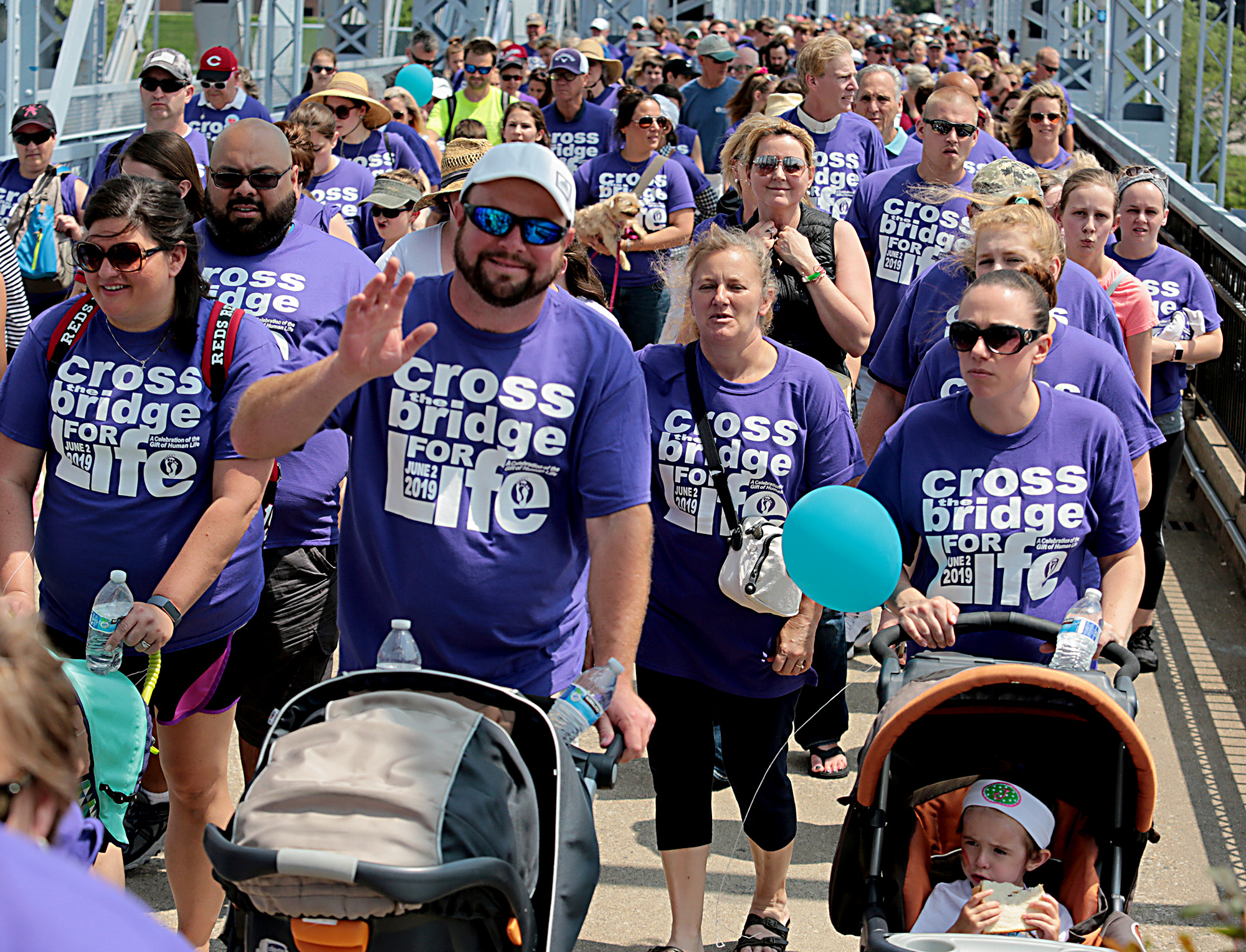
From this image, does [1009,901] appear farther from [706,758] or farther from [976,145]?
[976,145]

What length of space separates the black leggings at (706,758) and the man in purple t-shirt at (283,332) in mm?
1063

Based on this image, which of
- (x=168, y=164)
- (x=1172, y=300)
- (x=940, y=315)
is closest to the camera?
(x=168, y=164)

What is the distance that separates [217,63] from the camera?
9.13 metres

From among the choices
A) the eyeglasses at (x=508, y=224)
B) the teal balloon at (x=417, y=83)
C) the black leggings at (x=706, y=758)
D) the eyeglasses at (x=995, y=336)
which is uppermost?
the eyeglasses at (x=508, y=224)

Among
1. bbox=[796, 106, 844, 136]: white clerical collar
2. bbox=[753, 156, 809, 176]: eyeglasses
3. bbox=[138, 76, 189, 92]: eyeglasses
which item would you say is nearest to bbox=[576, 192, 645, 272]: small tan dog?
bbox=[796, 106, 844, 136]: white clerical collar

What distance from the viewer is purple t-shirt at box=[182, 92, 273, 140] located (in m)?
9.21

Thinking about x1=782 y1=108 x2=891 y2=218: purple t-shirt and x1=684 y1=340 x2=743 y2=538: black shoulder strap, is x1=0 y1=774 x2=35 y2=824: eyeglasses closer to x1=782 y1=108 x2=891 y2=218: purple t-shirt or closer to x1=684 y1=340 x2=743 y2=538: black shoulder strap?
x1=684 y1=340 x2=743 y2=538: black shoulder strap

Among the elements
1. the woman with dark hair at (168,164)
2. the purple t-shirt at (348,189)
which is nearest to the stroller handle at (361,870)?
the woman with dark hair at (168,164)

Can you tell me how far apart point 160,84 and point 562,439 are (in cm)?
531

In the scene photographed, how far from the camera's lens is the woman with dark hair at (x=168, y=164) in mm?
4875

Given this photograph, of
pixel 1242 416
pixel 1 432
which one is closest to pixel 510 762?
pixel 1 432

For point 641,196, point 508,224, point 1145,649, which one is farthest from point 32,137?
point 1145,649

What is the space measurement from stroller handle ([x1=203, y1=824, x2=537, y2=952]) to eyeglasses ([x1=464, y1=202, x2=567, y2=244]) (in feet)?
4.33

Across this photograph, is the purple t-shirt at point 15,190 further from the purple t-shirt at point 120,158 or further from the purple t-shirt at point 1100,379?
the purple t-shirt at point 1100,379
